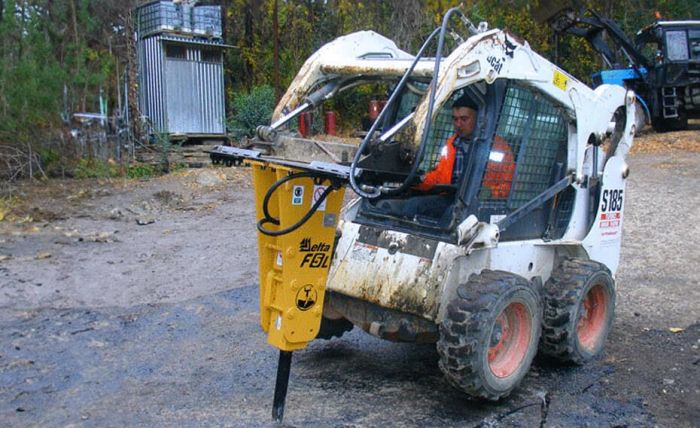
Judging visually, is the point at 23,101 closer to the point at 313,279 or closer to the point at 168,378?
the point at 168,378

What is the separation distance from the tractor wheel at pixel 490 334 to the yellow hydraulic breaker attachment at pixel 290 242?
789mm

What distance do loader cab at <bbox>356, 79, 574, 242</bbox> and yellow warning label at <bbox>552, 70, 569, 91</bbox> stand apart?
0.12 metres

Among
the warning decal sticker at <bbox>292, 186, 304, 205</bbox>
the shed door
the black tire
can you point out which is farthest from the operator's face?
the shed door

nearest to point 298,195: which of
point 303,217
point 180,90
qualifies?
point 303,217

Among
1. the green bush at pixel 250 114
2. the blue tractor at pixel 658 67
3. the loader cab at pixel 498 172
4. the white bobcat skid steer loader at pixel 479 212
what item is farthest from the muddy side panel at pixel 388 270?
the blue tractor at pixel 658 67

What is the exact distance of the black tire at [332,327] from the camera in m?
5.39

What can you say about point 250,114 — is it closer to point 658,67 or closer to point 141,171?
point 141,171

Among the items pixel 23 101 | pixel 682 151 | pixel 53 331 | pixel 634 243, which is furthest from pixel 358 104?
pixel 53 331

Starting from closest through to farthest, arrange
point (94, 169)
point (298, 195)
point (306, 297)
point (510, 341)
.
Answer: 1. point (298, 195)
2. point (306, 297)
3. point (510, 341)
4. point (94, 169)

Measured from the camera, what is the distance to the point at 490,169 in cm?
481

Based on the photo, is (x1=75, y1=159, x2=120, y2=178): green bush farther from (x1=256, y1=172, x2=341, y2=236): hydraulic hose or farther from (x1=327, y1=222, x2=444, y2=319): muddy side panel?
(x1=256, y1=172, x2=341, y2=236): hydraulic hose

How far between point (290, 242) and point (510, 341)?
63.3 inches

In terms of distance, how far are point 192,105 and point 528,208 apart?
1220cm

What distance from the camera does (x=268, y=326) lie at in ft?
14.3
